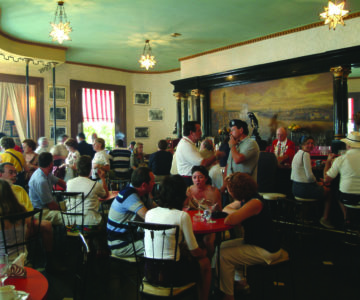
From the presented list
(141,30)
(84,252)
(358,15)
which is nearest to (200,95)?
(141,30)

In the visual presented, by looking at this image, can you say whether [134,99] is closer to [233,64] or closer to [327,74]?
[233,64]

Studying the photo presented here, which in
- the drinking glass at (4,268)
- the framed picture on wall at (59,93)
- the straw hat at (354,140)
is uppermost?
the framed picture on wall at (59,93)

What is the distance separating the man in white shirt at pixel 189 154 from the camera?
4.47 metres

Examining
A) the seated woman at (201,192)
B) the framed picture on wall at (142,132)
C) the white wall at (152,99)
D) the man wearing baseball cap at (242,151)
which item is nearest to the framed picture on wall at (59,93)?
the white wall at (152,99)

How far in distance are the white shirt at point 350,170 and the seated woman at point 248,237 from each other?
212 cm

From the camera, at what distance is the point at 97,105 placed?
1201cm

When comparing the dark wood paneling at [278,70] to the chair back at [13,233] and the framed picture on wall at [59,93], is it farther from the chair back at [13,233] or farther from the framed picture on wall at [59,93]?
the chair back at [13,233]

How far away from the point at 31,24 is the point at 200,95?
4782mm

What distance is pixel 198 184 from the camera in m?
3.87

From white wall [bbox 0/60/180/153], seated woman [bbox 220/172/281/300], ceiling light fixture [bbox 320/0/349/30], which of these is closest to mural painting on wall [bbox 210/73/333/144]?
ceiling light fixture [bbox 320/0/349/30]

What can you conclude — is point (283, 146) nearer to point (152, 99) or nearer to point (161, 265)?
point (161, 265)

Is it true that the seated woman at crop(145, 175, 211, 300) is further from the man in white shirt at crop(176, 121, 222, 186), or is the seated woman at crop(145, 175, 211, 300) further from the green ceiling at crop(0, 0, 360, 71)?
the green ceiling at crop(0, 0, 360, 71)

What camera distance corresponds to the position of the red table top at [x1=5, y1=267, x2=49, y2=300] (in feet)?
5.67

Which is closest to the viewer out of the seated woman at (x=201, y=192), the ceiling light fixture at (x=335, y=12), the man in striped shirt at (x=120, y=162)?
the seated woman at (x=201, y=192)
